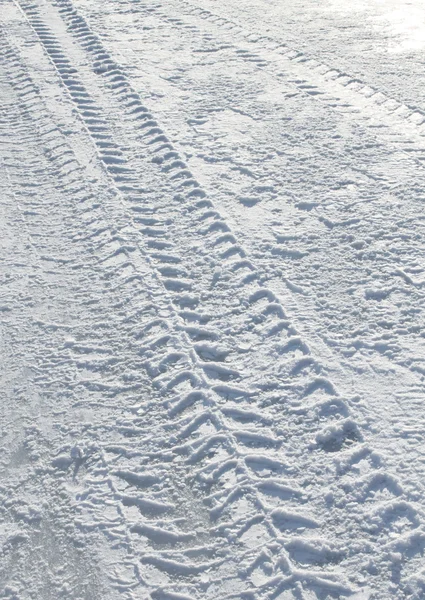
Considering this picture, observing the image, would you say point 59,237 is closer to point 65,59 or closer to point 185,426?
point 185,426

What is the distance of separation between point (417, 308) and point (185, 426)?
44.9 inches

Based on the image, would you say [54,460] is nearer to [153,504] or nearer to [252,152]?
[153,504]

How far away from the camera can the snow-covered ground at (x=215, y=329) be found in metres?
2.17

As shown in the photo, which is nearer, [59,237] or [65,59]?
[59,237]

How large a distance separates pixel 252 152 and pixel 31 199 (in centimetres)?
131

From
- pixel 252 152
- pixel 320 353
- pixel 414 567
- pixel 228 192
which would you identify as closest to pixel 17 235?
pixel 228 192

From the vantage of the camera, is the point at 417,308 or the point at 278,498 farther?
the point at 417,308

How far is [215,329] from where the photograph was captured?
9.76 feet

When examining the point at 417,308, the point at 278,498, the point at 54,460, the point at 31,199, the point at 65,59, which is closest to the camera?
the point at 278,498

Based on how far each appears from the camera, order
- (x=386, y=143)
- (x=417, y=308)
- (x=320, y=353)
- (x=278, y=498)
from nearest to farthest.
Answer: (x=278, y=498) < (x=320, y=353) < (x=417, y=308) < (x=386, y=143)

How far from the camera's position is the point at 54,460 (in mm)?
2473

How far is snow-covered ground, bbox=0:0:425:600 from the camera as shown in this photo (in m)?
2.17

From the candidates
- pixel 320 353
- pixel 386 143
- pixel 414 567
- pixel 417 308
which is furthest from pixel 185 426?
pixel 386 143

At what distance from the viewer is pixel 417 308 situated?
3.00 metres
